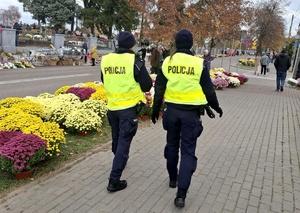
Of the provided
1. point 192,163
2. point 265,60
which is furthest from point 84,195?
point 265,60

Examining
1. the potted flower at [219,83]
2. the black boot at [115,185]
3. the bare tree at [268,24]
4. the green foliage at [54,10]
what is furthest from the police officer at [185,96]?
the bare tree at [268,24]

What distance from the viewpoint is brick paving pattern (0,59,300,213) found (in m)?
3.59

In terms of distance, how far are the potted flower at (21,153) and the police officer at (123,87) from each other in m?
1.05

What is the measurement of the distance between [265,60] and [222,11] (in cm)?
1032

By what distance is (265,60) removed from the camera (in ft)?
81.5

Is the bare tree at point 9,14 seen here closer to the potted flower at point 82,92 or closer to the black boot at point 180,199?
the potted flower at point 82,92

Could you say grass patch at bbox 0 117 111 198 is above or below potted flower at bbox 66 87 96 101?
below

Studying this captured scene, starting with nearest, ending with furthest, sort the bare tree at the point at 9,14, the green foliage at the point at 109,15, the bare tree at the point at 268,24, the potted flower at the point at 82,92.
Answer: the potted flower at the point at 82,92 → the green foliage at the point at 109,15 → the bare tree at the point at 268,24 → the bare tree at the point at 9,14

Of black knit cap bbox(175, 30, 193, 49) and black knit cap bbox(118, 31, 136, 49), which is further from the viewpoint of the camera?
black knit cap bbox(118, 31, 136, 49)

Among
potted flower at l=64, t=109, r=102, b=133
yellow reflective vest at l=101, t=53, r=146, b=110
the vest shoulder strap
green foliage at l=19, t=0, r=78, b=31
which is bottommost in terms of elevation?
potted flower at l=64, t=109, r=102, b=133

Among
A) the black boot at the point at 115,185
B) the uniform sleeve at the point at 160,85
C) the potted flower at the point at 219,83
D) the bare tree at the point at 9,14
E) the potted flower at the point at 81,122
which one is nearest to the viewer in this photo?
the uniform sleeve at the point at 160,85

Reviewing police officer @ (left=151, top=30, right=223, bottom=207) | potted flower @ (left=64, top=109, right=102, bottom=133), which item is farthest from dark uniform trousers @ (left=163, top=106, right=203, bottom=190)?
potted flower @ (left=64, top=109, right=102, bottom=133)

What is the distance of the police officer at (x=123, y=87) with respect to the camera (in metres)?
3.70

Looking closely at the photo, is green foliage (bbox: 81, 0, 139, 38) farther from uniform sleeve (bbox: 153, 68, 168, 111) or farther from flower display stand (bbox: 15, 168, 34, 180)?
uniform sleeve (bbox: 153, 68, 168, 111)
